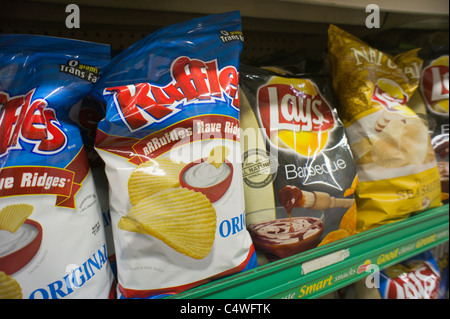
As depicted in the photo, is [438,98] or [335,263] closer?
[335,263]

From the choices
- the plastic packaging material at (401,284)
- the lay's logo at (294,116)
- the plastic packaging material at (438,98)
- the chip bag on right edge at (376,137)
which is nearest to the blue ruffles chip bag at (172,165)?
the lay's logo at (294,116)

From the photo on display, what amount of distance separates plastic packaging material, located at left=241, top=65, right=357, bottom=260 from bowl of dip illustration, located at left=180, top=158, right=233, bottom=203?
11 cm

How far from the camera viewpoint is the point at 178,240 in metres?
0.56

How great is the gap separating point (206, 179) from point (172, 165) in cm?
7

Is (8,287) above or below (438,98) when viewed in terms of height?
below

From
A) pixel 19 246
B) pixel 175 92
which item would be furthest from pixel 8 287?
pixel 175 92

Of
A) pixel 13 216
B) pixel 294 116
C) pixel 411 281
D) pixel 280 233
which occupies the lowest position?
pixel 411 281

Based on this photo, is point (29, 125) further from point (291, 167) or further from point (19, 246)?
point (291, 167)

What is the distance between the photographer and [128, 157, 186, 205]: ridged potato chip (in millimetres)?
548

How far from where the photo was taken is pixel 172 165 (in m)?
0.57

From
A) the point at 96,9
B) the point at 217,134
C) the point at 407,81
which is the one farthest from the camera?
the point at 407,81
